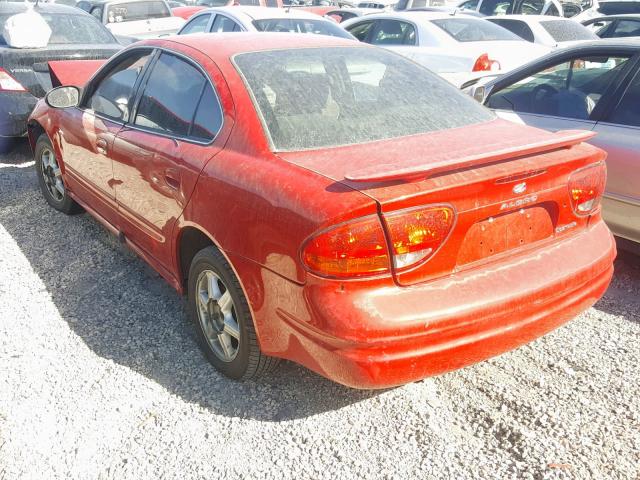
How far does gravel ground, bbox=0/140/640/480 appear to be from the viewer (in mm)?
2324

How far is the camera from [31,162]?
6.41m

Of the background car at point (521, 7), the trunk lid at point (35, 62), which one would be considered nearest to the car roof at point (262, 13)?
the trunk lid at point (35, 62)

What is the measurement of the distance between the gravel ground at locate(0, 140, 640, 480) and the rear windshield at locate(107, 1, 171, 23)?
31.0ft

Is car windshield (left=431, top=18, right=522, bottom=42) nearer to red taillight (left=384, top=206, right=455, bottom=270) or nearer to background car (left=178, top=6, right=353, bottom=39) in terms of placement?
background car (left=178, top=6, right=353, bottom=39)

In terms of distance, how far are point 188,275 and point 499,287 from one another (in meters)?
1.52

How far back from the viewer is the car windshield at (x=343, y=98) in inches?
102

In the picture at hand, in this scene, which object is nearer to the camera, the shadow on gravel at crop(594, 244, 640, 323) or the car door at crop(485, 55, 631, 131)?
the shadow on gravel at crop(594, 244, 640, 323)

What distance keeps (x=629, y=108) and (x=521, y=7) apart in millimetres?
10680

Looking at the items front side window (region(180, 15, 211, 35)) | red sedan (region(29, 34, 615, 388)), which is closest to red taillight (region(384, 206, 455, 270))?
red sedan (region(29, 34, 615, 388))

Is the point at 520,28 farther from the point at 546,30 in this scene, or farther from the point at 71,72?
the point at 71,72

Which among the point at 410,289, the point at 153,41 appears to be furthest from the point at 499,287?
the point at 153,41

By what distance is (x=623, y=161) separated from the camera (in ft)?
11.9

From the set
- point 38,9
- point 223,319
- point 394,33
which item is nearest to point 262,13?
point 394,33

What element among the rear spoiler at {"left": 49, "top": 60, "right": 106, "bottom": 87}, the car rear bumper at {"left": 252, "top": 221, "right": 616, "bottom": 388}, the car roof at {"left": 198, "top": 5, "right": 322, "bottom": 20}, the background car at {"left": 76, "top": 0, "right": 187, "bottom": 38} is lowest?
the background car at {"left": 76, "top": 0, "right": 187, "bottom": 38}
